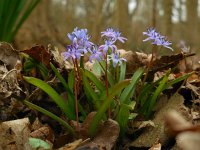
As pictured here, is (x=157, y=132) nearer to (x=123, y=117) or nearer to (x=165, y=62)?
(x=123, y=117)

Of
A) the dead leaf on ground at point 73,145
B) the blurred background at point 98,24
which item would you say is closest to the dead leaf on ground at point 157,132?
the dead leaf on ground at point 73,145

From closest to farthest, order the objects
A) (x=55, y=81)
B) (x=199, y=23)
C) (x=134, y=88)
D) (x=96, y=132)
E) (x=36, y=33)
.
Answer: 1. (x=96, y=132)
2. (x=134, y=88)
3. (x=55, y=81)
4. (x=36, y=33)
5. (x=199, y=23)

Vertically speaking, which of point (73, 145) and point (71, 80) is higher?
point (71, 80)

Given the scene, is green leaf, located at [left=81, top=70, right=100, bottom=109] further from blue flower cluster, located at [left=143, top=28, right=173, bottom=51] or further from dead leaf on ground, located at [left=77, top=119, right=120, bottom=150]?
blue flower cluster, located at [left=143, top=28, right=173, bottom=51]

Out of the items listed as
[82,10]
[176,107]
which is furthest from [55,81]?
[82,10]

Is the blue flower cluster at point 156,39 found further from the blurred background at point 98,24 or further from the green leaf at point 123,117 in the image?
the blurred background at point 98,24

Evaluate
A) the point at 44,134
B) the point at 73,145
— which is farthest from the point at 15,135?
the point at 73,145

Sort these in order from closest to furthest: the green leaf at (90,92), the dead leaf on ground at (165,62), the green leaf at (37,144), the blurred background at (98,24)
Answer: the green leaf at (37,144), the green leaf at (90,92), the dead leaf on ground at (165,62), the blurred background at (98,24)

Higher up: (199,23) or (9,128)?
(199,23)

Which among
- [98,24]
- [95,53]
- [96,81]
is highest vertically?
[98,24]

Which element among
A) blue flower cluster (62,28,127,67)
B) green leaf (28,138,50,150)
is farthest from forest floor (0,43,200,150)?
blue flower cluster (62,28,127,67)

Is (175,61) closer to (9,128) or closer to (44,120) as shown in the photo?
(44,120)
